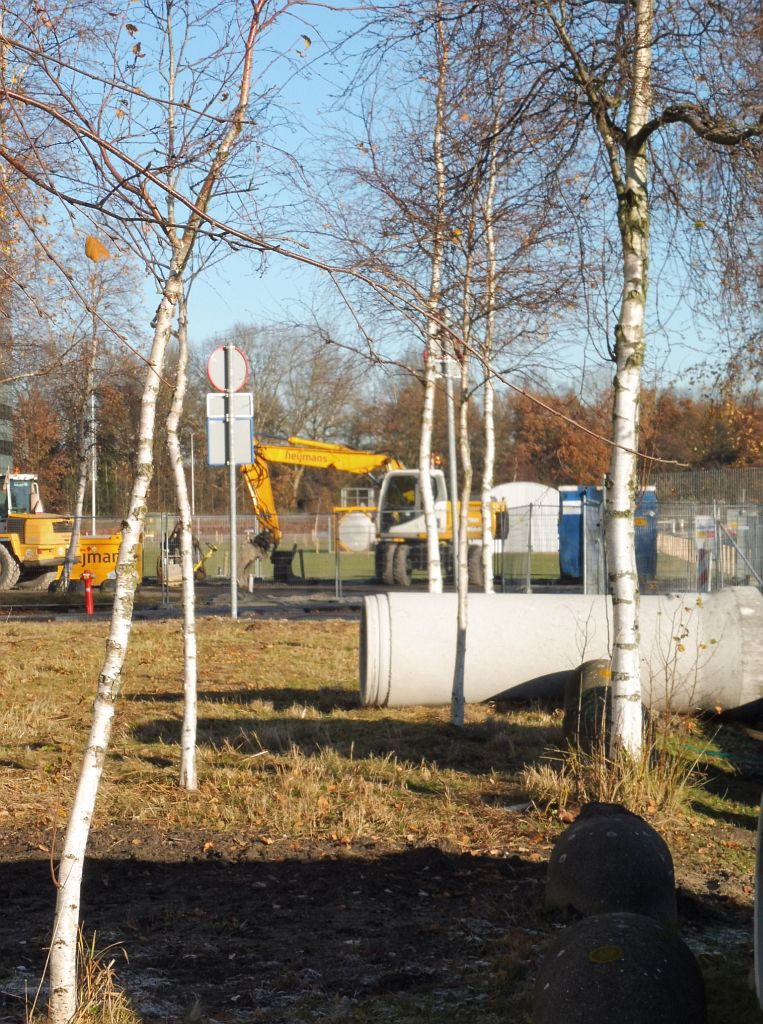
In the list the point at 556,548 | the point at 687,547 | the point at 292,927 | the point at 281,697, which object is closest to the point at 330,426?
the point at 556,548

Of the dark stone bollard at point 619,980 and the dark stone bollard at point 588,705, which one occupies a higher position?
the dark stone bollard at point 588,705

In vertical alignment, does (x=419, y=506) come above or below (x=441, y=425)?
below

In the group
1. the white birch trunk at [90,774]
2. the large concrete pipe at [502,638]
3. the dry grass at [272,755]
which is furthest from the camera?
the large concrete pipe at [502,638]

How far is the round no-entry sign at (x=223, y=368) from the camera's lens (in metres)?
10.4

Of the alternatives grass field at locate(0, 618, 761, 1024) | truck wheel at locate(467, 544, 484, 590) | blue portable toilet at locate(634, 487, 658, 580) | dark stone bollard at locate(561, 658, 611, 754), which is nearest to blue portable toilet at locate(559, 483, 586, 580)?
truck wheel at locate(467, 544, 484, 590)

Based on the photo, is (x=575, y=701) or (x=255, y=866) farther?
(x=575, y=701)

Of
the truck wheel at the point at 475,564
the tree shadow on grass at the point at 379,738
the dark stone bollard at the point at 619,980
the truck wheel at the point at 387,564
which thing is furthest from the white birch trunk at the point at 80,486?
the dark stone bollard at the point at 619,980

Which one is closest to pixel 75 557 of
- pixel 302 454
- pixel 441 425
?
pixel 302 454

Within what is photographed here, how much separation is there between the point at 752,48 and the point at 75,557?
20.2m

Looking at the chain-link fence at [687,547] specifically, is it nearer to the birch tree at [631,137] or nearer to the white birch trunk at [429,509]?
the white birch trunk at [429,509]

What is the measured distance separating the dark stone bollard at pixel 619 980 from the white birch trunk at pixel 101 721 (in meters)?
1.46

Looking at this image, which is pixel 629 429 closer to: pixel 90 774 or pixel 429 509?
pixel 90 774

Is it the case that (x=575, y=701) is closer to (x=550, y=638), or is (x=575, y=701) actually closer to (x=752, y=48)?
(x=550, y=638)

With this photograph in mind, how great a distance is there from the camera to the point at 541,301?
11.6 metres
